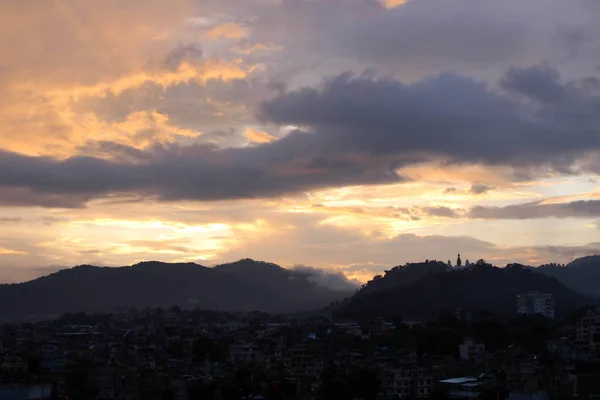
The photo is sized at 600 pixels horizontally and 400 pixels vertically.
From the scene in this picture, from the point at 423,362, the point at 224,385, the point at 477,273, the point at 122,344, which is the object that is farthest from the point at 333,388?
the point at 477,273

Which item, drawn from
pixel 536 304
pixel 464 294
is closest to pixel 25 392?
pixel 536 304

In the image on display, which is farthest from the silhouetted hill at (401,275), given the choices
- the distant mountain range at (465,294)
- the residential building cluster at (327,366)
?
the residential building cluster at (327,366)

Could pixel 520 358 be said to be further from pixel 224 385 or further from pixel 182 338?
pixel 182 338

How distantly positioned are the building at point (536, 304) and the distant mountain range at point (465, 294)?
3669 millimetres

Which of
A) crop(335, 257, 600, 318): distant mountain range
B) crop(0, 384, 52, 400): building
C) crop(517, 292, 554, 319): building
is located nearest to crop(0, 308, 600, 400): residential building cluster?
crop(0, 384, 52, 400): building

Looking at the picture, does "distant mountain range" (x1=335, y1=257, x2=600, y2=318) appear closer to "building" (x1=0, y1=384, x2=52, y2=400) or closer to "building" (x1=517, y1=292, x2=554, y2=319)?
"building" (x1=517, y1=292, x2=554, y2=319)

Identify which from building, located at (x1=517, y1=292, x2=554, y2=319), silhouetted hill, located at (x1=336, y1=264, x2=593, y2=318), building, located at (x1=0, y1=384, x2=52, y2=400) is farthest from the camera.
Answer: silhouetted hill, located at (x1=336, y1=264, x2=593, y2=318)

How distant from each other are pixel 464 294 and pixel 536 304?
1986 cm

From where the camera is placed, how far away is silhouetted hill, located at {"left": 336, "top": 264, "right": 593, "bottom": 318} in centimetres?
13400

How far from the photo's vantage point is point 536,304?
123 m

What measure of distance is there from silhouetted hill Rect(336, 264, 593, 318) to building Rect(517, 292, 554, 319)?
13.8 feet

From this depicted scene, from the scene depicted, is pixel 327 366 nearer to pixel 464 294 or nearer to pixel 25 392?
pixel 25 392

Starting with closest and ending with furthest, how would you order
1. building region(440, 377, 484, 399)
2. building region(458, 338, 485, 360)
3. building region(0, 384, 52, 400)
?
building region(440, 377, 484, 399)
building region(0, 384, 52, 400)
building region(458, 338, 485, 360)

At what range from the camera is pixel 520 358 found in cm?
5609
